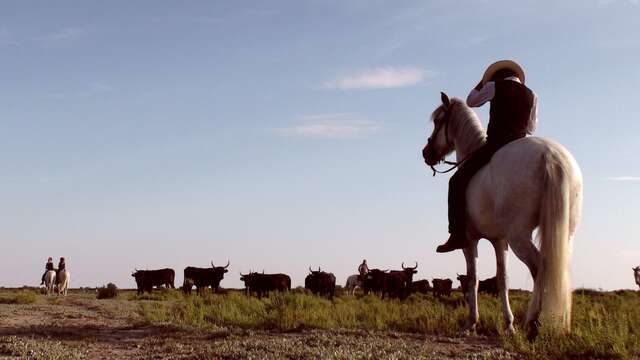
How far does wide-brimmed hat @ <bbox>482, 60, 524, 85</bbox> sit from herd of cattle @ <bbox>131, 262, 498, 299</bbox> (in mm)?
17957

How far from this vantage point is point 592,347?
670 centimetres

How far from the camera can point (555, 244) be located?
669cm

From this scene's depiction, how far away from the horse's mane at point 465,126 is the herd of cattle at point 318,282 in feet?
57.5

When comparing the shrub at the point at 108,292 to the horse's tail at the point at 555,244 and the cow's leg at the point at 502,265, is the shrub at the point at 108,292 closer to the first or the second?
the cow's leg at the point at 502,265

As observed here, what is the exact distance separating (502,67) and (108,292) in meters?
24.6

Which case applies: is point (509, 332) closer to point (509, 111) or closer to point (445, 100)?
point (509, 111)

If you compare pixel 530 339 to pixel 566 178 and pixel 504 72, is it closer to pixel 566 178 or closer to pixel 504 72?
pixel 566 178

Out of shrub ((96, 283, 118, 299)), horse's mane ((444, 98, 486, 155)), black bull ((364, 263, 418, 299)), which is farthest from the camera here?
black bull ((364, 263, 418, 299))

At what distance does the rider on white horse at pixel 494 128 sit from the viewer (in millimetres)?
8008

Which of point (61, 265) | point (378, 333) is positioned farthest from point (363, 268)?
point (378, 333)

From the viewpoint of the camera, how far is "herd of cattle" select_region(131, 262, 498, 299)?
31.5 meters

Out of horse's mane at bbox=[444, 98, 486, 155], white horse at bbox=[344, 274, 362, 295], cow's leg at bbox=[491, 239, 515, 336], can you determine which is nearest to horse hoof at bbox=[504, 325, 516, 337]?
cow's leg at bbox=[491, 239, 515, 336]

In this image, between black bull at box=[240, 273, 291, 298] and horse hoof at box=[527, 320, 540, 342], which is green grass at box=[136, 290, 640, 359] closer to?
horse hoof at box=[527, 320, 540, 342]

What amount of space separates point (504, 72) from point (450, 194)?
6.28 ft
